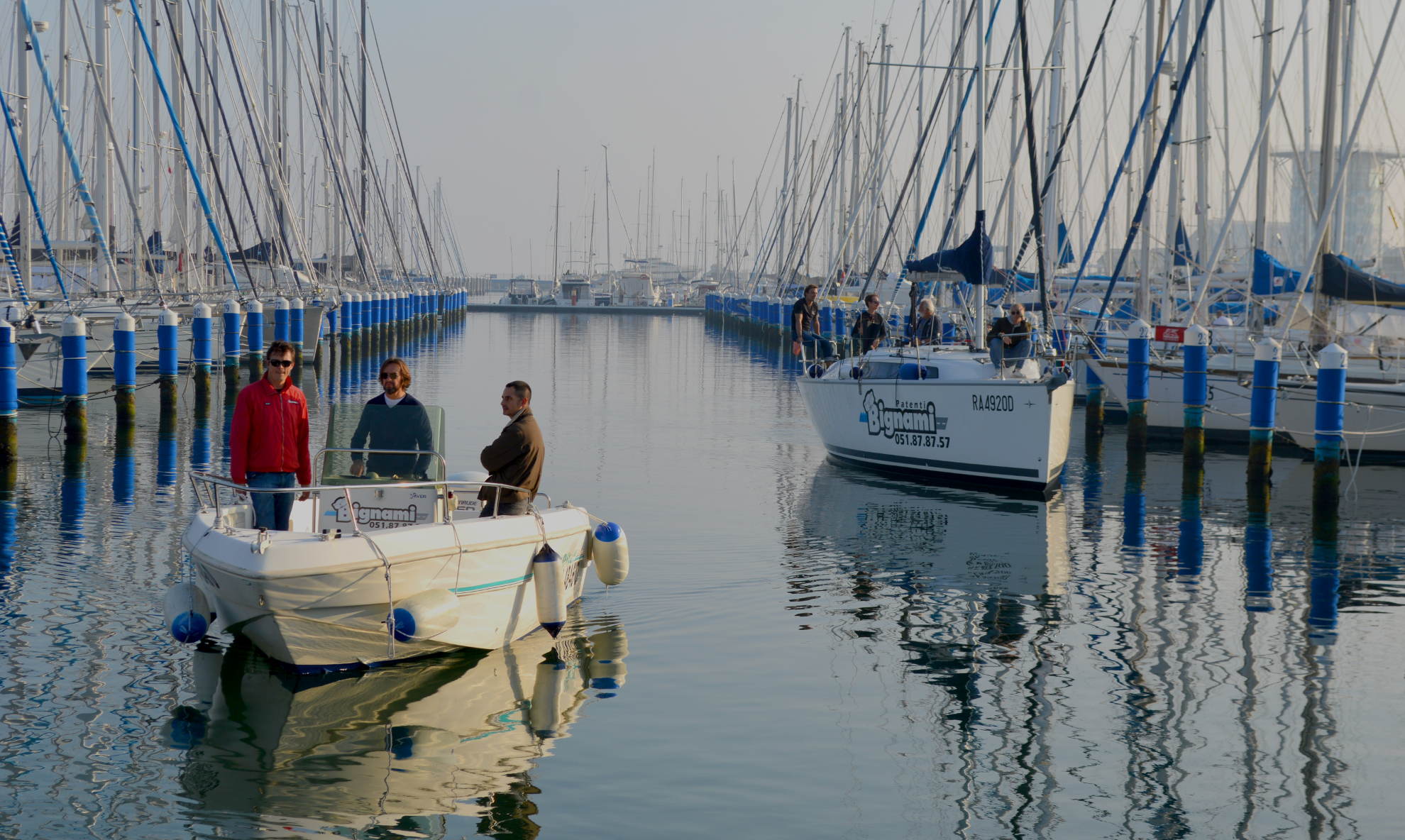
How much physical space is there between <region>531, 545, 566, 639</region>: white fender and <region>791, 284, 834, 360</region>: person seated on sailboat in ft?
38.2

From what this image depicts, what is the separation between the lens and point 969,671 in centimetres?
957

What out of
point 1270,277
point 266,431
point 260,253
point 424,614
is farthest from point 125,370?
point 260,253

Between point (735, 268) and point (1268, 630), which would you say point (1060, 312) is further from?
point (735, 268)

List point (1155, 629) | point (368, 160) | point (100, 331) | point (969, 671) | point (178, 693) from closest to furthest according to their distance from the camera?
point (178, 693) < point (969, 671) < point (1155, 629) < point (100, 331) < point (368, 160)

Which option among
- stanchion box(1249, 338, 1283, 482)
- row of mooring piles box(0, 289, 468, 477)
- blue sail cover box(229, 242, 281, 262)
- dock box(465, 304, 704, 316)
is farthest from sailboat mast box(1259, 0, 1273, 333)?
dock box(465, 304, 704, 316)

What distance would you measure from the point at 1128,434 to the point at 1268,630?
9.83m

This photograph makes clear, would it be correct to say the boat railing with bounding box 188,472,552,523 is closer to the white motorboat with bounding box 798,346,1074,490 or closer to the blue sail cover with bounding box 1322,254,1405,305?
the white motorboat with bounding box 798,346,1074,490

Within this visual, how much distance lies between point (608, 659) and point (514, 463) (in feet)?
4.85

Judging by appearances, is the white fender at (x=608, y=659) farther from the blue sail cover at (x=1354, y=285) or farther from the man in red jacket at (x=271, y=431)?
the blue sail cover at (x=1354, y=285)

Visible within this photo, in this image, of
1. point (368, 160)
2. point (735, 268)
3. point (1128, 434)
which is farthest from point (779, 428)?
point (735, 268)

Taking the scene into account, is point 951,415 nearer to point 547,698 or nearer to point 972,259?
point 972,259

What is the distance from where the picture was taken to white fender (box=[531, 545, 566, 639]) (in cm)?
971

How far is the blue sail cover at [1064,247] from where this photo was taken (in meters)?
42.2

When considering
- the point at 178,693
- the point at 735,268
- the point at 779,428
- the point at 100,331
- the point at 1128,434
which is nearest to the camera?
the point at 178,693
